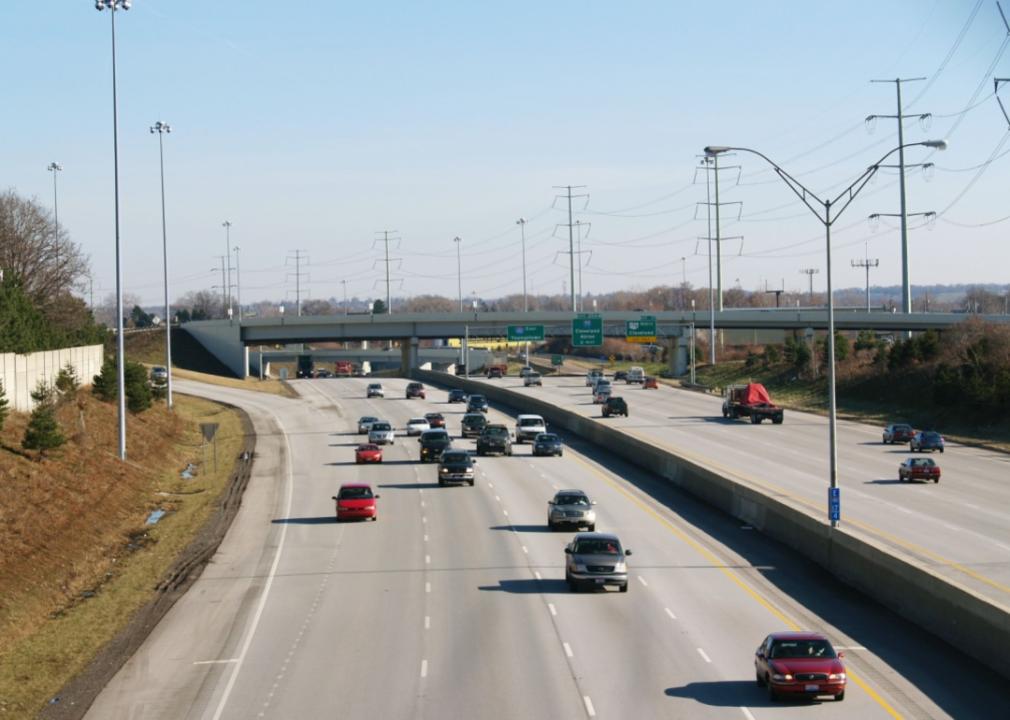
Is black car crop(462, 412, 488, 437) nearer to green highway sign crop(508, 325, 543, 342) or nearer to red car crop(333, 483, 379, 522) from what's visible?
red car crop(333, 483, 379, 522)

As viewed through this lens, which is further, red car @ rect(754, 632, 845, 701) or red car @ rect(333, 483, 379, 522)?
red car @ rect(333, 483, 379, 522)

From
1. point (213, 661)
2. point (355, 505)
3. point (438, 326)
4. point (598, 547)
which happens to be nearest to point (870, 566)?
point (598, 547)

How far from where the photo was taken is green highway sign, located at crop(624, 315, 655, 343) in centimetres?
12588

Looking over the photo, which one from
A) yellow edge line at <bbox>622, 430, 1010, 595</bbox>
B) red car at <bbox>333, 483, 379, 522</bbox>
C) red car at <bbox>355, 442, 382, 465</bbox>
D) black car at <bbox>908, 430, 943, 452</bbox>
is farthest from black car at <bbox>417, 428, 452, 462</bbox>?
black car at <bbox>908, 430, 943, 452</bbox>

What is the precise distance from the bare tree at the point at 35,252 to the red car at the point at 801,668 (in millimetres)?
72902

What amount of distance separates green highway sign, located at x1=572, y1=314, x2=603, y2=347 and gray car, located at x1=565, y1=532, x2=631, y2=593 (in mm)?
90181

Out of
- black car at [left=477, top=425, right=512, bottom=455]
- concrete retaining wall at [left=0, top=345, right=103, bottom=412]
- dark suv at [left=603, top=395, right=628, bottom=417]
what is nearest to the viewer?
concrete retaining wall at [left=0, top=345, right=103, bottom=412]

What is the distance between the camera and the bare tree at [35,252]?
92062 millimetres

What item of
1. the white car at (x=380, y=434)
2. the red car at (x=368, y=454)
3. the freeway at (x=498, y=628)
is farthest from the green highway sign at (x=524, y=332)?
the freeway at (x=498, y=628)

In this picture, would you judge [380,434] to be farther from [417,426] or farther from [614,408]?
[614,408]

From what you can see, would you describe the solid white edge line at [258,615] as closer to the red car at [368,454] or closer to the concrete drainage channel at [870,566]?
the red car at [368,454]

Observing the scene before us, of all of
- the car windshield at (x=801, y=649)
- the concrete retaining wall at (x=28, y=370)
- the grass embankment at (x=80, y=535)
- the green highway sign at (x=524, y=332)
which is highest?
the green highway sign at (x=524, y=332)

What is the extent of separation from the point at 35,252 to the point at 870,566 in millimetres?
80563

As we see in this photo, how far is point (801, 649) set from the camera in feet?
74.3
